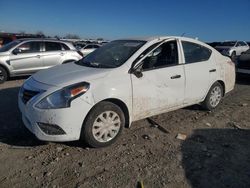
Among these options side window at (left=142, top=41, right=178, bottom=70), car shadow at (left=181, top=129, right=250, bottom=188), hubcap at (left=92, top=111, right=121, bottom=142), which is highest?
side window at (left=142, top=41, right=178, bottom=70)

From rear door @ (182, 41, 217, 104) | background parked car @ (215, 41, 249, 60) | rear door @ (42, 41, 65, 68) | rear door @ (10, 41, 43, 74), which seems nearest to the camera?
rear door @ (182, 41, 217, 104)

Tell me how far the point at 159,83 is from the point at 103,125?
4.20ft

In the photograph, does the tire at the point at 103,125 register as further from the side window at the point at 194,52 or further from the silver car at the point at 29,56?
the silver car at the point at 29,56

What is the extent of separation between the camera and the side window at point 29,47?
1000 cm

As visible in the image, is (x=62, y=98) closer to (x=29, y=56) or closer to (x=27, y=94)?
(x=27, y=94)

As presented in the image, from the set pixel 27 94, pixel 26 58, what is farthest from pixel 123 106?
pixel 26 58

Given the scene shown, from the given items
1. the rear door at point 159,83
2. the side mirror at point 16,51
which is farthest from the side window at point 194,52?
the side mirror at point 16,51

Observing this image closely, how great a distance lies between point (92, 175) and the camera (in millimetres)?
3555

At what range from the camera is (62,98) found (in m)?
3.90

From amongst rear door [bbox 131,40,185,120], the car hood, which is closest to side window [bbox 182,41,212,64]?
rear door [bbox 131,40,185,120]

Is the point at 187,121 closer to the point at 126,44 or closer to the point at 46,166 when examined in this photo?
the point at 126,44

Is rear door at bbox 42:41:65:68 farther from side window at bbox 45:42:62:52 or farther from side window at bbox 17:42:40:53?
side window at bbox 17:42:40:53

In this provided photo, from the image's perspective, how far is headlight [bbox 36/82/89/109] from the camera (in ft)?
12.7

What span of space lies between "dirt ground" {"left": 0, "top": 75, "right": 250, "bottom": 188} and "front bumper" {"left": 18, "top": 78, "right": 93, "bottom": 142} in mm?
323
